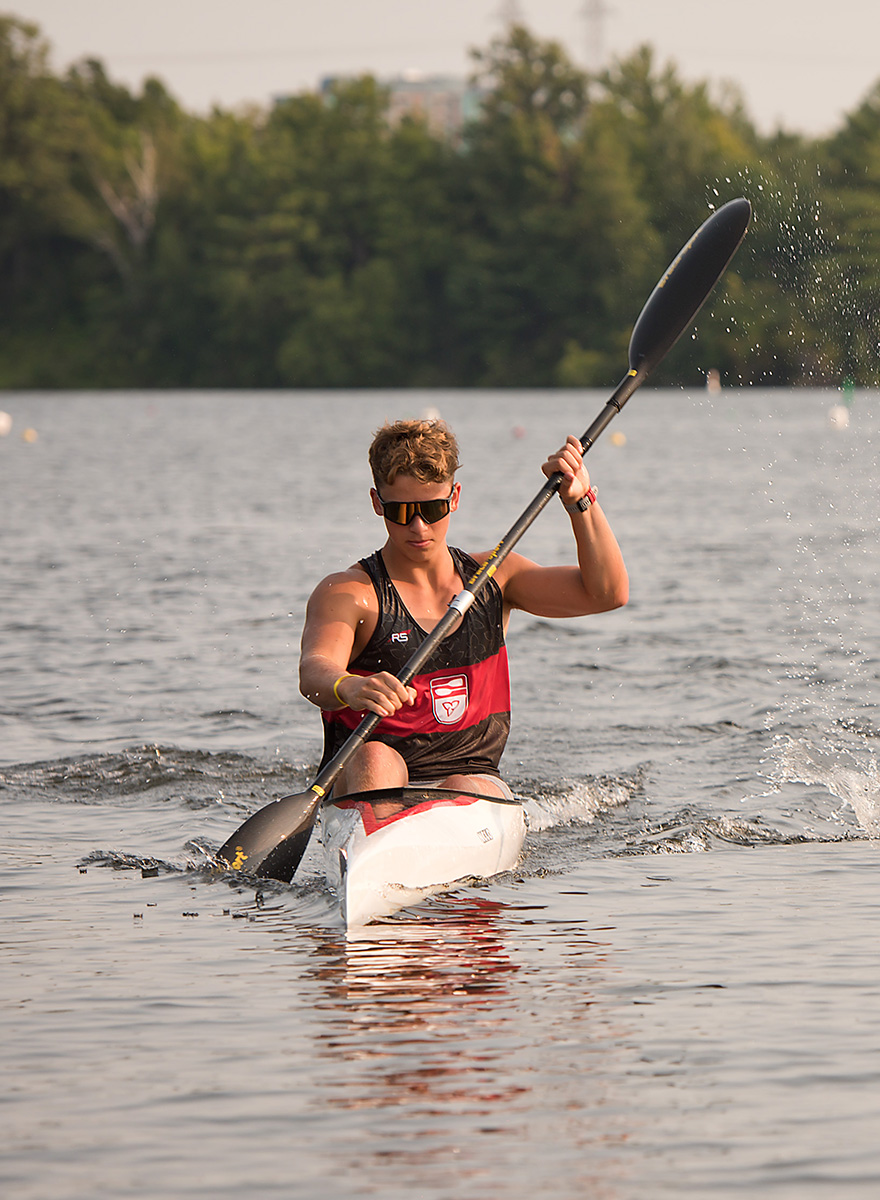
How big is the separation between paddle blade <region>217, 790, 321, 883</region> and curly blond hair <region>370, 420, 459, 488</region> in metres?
1.23

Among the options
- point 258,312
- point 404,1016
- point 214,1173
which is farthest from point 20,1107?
point 258,312

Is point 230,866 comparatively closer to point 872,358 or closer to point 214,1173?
point 214,1173

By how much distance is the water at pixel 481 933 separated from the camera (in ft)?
12.2

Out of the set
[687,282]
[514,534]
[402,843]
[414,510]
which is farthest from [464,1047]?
[687,282]

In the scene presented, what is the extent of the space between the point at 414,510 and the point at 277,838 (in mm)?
1343

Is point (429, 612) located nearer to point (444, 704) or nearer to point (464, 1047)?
point (444, 704)

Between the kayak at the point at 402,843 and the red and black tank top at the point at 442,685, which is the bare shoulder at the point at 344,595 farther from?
the kayak at the point at 402,843

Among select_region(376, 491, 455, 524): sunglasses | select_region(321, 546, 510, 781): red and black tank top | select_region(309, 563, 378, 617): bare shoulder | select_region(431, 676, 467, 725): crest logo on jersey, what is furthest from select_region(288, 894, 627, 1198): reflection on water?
select_region(376, 491, 455, 524): sunglasses

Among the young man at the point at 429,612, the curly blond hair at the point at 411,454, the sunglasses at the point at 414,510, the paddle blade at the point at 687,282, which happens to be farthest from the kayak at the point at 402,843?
the paddle blade at the point at 687,282

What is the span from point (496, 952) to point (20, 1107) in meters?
1.74

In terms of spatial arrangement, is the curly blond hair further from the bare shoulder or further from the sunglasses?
the bare shoulder

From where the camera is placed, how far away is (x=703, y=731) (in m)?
9.40

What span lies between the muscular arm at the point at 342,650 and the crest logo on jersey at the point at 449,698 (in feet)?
1.01

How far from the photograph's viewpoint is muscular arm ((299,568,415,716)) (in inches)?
208
